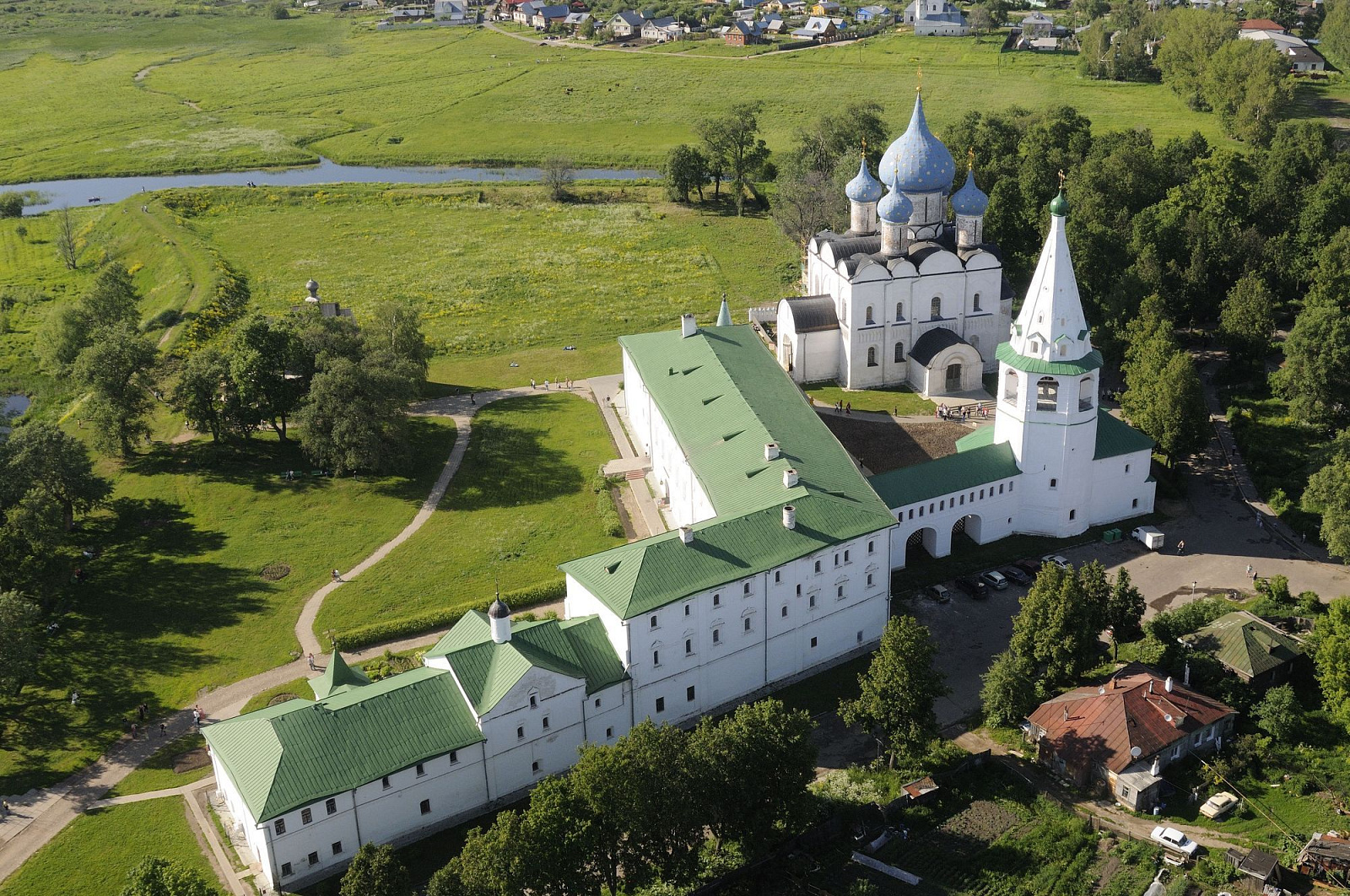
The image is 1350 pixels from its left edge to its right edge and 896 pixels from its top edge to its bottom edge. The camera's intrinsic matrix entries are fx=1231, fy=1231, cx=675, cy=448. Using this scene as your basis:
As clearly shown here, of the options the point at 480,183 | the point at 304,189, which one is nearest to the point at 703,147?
the point at 480,183

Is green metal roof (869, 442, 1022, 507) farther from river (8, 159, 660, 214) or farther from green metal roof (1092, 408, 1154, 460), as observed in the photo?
river (8, 159, 660, 214)

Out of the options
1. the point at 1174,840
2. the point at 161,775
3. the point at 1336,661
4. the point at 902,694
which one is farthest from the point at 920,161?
the point at 161,775

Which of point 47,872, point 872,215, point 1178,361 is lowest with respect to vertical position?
point 47,872

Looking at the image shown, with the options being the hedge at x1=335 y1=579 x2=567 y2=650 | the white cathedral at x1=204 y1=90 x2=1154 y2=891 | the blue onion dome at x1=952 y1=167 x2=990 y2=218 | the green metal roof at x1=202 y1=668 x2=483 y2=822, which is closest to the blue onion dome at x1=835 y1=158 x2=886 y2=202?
the white cathedral at x1=204 y1=90 x2=1154 y2=891

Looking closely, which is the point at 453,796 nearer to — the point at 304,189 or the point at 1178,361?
the point at 1178,361

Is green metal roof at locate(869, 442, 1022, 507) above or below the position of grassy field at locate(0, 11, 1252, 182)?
below

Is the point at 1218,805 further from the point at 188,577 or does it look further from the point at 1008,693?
the point at 188,577

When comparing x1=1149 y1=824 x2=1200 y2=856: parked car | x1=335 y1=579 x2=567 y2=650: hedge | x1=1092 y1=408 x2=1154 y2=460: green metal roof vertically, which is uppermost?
x1=1092 y1=408 x2=1154 y2=460: green metal roof

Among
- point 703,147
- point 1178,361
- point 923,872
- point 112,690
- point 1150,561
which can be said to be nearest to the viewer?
point 923,872
